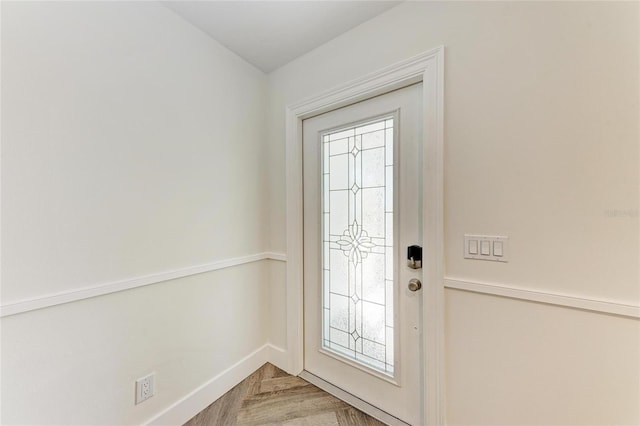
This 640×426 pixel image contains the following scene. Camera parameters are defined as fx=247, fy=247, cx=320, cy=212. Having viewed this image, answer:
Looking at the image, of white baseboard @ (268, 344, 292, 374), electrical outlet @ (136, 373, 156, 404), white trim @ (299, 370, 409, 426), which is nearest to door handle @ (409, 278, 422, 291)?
white trim @ (299, 370, 409, 426)

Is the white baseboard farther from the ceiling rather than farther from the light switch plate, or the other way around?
the ceiling

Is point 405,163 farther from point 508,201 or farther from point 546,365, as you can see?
point 546,365

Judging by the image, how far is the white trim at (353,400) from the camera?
1460mm

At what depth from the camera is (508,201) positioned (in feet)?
3.66

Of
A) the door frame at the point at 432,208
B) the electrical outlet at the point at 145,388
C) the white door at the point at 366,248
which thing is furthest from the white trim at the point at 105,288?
the door frame at the point at 432,208

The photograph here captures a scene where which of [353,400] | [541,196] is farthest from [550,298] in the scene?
[353,400]

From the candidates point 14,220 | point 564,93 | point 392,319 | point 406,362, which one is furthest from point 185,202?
point 564,93

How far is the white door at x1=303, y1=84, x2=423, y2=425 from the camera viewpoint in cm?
142

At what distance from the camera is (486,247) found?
1.16 meters

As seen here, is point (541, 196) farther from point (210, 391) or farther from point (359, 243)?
point (210, 391)

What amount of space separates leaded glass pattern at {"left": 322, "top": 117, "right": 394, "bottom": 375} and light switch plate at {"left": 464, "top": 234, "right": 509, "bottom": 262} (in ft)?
1.36

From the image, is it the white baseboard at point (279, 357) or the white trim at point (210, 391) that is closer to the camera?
the white trim at point (210, 391)

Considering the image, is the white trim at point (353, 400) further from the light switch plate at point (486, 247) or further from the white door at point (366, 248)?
the light switch plate at point (486, 247)

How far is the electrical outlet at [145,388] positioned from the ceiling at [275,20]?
6.81 feet
